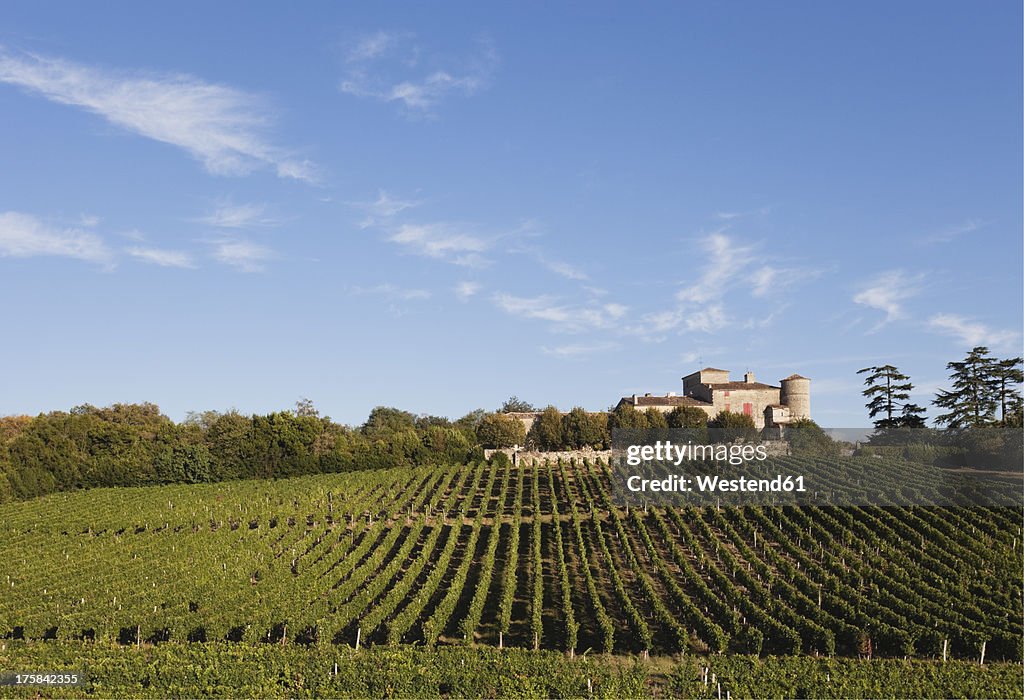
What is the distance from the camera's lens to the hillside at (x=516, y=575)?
69.8 feet

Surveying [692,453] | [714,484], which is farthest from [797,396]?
[714,484]

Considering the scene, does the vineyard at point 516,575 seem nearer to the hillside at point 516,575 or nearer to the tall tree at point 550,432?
the hillside at point 516,575

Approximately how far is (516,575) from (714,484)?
1672 centimetres

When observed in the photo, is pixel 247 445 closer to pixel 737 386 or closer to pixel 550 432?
pixel 550 432

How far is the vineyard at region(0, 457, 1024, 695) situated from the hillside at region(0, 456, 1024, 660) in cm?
9

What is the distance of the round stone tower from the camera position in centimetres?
6781

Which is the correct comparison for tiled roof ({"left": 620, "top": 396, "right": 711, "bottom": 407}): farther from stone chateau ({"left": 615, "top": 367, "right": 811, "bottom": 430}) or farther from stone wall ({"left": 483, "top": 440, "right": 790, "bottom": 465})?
stone wall ({"left": 483, "top": 440, "right": 790, "bottom": 465})

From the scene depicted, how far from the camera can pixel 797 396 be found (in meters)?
68.1

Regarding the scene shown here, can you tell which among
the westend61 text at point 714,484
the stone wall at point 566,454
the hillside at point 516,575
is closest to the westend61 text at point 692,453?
the stone wall at point 566,454

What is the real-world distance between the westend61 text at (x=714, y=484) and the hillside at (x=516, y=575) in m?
3.57

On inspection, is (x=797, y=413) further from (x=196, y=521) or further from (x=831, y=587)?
(x=196, y=521)

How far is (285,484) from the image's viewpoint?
45375mm

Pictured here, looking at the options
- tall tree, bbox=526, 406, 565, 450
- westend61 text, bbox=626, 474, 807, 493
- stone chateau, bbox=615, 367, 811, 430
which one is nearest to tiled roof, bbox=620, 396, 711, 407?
stone chateau, bbox=615, 367, 811, 430

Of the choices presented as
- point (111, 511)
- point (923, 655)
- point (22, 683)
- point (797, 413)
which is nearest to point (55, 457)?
point (111, 511)
